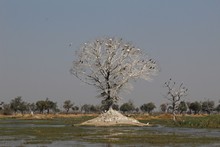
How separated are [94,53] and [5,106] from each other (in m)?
107

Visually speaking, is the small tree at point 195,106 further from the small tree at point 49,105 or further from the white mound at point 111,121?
the white mound at point 111,121

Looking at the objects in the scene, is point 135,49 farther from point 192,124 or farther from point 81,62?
point 192,124

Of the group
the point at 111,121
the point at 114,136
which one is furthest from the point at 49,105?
the point at 114,136

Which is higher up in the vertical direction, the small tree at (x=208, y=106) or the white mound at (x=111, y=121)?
the small tree at (x=208, y=106)

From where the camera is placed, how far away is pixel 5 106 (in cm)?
17788

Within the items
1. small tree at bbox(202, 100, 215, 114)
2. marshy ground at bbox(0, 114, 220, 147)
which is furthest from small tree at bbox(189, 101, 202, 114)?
marshy ground at bbox(0, 114, 220, 147)

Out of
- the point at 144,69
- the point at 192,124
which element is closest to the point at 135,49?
the point at 144,69

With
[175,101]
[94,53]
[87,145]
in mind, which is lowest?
[87,145]

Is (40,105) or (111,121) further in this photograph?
(40,105)

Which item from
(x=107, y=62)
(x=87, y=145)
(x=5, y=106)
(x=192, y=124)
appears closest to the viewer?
(x=87, y=145)

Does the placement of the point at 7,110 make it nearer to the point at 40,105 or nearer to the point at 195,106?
the point at 40,105

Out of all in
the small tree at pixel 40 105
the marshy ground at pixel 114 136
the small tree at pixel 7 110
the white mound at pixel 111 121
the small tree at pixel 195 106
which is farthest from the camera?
the small tree at pixel 195 106

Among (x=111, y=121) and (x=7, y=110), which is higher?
(x=7, y=110)

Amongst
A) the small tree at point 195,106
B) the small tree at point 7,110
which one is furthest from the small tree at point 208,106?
the small tree at point 7,110
